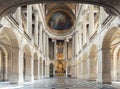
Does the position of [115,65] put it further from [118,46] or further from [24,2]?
[24,2]

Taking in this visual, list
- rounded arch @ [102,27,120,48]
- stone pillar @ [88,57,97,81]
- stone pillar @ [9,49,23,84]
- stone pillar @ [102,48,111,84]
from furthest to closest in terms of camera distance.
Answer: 1. stone pillar @ [88,57,97,81]
2. stone pillar @ [102,48,111,84]
3. stone pillar @ [9,49,23,84]
4. rounded arch @ [102,27,120,48]

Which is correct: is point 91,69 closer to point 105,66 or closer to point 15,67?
point 105,66

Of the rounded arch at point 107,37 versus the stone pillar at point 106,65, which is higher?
the rounded arch at point 107,37

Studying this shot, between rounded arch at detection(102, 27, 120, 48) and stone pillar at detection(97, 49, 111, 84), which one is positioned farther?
stone pillar at detection(97, 49, 111, 84)

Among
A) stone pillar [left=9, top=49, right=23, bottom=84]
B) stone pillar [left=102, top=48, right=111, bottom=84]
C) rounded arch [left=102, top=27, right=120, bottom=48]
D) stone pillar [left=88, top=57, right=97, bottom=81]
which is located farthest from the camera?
stone pillar [left=88, top=57, right=97, bottom=81]

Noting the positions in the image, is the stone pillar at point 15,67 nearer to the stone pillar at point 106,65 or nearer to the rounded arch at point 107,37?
the stone pillar at point 106,65

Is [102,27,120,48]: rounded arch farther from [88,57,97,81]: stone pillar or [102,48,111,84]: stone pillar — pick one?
[88,57,97,81]: stone pillar

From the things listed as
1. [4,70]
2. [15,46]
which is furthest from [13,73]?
[4,70]

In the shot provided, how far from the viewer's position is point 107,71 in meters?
19.3

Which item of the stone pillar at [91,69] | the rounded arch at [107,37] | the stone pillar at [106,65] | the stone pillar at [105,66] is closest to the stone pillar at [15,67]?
the stone pillar at [105,66]

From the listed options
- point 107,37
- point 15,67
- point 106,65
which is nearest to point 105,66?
point 106,65

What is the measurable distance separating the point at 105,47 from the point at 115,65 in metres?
11.1

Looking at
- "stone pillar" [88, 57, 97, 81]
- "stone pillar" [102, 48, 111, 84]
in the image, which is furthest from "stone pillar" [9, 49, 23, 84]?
"stone pillar" [88, 57, 97, 81]

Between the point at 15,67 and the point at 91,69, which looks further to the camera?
the point at 91,69
